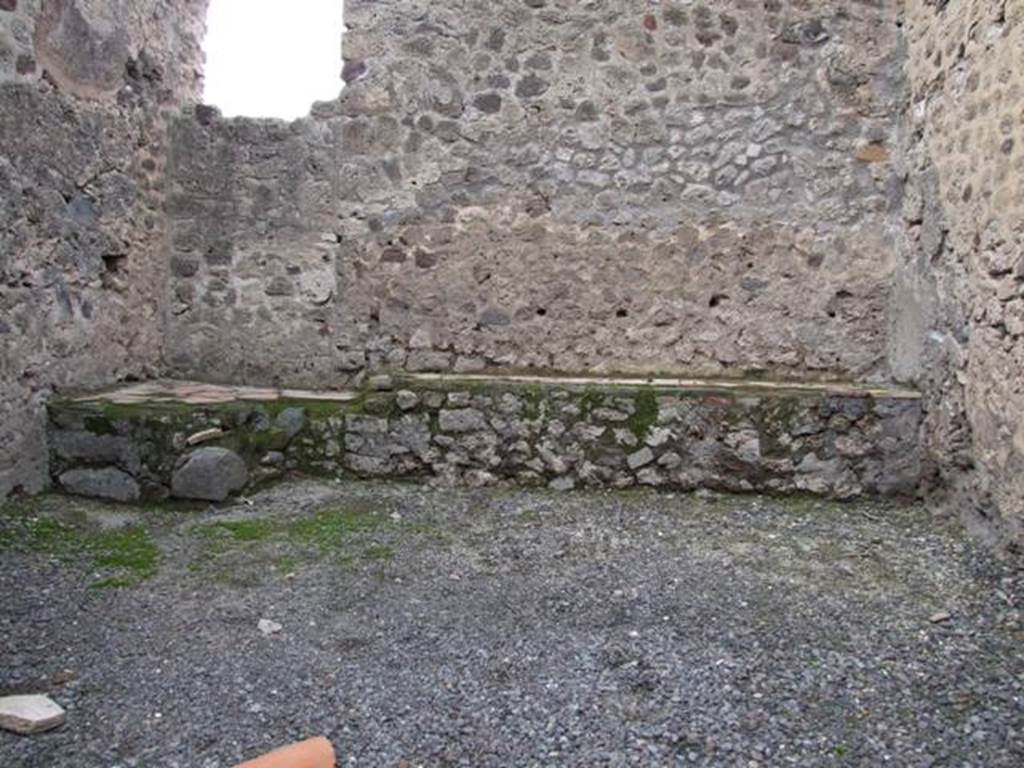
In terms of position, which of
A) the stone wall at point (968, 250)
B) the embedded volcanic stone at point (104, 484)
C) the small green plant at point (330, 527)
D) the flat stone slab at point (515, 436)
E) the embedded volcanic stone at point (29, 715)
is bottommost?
the embedded volcanic stone at point (29, 715)

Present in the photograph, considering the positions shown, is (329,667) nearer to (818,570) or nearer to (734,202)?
(818,570)

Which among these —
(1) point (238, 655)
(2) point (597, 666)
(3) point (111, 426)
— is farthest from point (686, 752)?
(3) point (111, 426)

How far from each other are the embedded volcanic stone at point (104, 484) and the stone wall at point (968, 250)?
4124mm

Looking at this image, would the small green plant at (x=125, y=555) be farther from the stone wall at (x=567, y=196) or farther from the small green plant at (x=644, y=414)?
the small green plant at (x=644, y=414)

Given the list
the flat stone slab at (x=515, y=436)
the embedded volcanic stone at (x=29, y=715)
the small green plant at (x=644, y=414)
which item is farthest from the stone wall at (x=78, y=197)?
the small green plant at (x=644, y=414)

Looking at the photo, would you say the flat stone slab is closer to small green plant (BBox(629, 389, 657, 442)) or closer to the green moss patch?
small green plant (BBox(629, 389, 657, 442))

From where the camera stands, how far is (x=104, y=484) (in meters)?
4.30

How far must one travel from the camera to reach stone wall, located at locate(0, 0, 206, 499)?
409 cm

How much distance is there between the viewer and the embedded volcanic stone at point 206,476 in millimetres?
4254

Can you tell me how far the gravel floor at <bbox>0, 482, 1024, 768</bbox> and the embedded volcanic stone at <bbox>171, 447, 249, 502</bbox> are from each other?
11cm

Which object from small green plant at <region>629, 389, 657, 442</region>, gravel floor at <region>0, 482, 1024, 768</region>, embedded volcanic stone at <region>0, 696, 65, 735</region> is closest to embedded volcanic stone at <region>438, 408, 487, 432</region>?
gravel floor at <region>0, 482, 1024, 768</region>

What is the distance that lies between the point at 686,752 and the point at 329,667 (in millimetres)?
1133

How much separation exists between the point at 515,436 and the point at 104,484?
7.11 feet

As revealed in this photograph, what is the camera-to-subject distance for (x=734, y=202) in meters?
5.17
